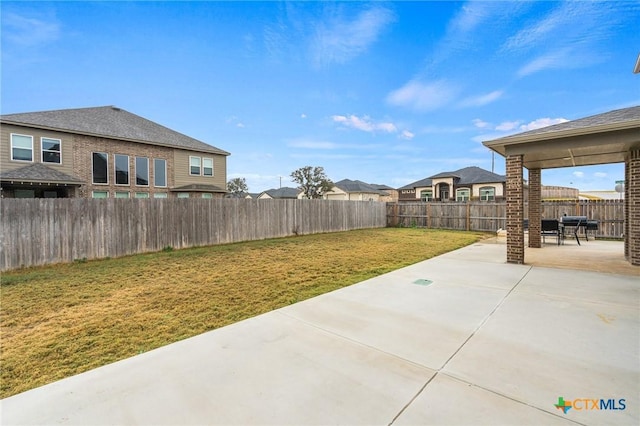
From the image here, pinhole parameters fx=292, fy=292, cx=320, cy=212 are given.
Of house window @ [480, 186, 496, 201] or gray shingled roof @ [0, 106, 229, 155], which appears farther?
house window @ [480, 186, 496, 201]

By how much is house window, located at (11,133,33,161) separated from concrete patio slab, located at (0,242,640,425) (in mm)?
17653

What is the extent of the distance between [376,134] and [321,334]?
28996 millimetres

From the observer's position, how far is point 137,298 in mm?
4941

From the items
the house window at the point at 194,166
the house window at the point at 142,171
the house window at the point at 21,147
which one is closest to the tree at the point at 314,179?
the house window at the point at 194,166

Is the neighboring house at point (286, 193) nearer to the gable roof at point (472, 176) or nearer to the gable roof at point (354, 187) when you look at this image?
the gable roof at point (354, 187)

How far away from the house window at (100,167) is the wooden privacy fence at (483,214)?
59.7 feet

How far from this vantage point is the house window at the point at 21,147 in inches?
555

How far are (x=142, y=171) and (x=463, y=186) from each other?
2923 cm

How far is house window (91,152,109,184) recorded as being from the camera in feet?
54.2

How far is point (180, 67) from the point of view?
14656mm

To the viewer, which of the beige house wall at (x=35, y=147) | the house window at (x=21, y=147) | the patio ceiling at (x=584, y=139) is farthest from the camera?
the house window at (x=21, y=147)

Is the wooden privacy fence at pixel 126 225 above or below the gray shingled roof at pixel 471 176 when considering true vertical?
below

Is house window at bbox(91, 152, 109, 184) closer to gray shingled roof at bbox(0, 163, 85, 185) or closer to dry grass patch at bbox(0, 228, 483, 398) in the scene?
gray shingled roof at bbox(0, 163, 85, 185)

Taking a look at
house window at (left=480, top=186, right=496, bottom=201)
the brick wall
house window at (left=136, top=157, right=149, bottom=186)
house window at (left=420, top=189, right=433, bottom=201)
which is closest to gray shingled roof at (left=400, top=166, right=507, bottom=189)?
house window at (left=480, top=186, right=496, bottom=201)
